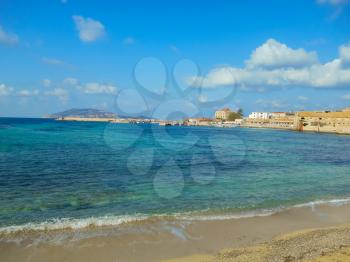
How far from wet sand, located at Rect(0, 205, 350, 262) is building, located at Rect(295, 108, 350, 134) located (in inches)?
5171

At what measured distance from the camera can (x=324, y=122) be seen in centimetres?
14325

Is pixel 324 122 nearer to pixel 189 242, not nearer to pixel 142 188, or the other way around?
pixel 142 188

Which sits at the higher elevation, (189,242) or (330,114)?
(330,114)

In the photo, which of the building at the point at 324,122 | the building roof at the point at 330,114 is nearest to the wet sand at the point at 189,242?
the building at the point at 324,122

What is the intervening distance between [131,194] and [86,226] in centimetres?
563

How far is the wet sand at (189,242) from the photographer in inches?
403

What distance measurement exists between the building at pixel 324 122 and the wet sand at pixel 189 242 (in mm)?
131352

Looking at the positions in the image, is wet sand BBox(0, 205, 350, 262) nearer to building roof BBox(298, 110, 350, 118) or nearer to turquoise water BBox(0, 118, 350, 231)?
turquoise water BBox(0, 118, 350, 231)

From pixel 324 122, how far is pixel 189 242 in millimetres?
146241

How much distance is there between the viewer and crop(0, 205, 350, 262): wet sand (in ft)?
33.6

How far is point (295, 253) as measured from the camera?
33.2 feet

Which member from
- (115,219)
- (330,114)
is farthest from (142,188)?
(330,114)

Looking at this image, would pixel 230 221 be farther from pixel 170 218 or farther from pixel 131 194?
pixel 131 194

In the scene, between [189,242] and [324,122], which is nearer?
[189,242]
